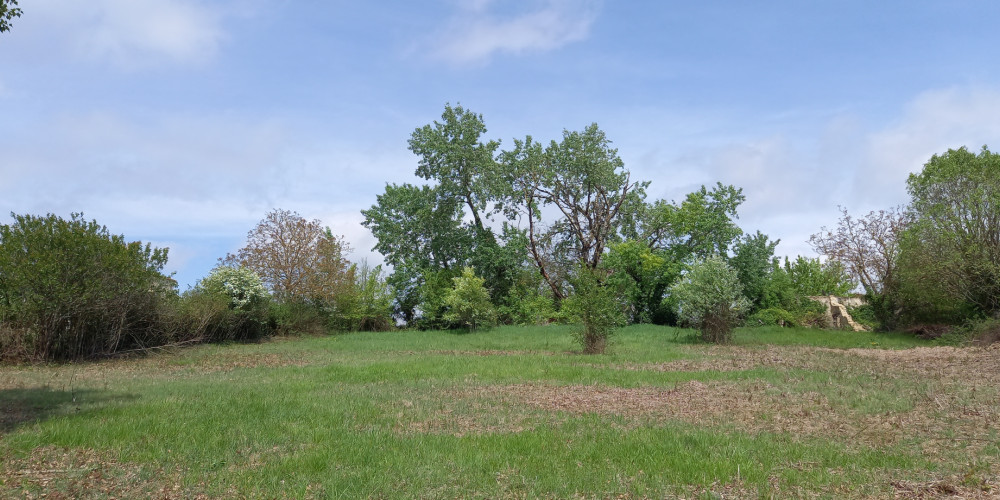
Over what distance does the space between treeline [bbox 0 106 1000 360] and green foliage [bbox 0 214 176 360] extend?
1.32m

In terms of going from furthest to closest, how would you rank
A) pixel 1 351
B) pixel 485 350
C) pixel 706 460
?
pixel 485 350 → pixel 1 351 → pixel 706 460

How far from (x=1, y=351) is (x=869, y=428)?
2176 cm

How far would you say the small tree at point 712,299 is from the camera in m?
23.3

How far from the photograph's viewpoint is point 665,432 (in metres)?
8.34

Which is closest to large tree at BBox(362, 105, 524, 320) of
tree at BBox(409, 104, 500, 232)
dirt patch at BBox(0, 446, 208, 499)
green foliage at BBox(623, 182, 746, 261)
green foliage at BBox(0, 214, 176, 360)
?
tree at BBox(409, 104, 500, 232)

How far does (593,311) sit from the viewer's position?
19.7 meters

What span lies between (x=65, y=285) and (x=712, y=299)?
2163 centimetres

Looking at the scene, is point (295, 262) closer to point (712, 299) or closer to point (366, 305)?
point (366, 305)

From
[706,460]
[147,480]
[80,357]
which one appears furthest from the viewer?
[80,357]

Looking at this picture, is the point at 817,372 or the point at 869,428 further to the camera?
the point at 817,372

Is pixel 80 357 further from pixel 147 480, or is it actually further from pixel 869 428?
pixel 869 428

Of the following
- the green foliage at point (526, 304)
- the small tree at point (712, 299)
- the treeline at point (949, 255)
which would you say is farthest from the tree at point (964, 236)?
the green foliage at point (526, 304)

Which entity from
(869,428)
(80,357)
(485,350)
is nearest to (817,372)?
(869,428)

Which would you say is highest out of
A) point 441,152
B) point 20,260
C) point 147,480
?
point 441,152
